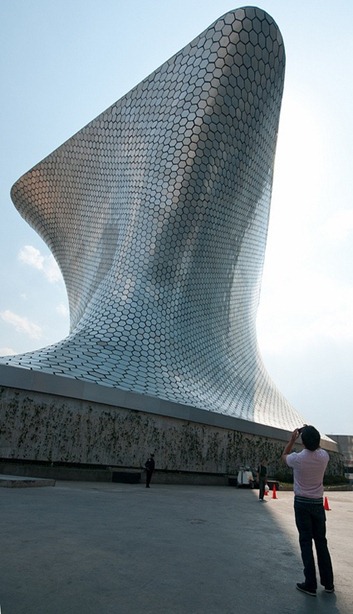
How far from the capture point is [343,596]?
2.92 metres

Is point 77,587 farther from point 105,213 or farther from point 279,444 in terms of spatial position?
point 105,213

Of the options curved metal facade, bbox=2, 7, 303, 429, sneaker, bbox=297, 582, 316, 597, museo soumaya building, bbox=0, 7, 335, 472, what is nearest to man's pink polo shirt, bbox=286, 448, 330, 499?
sneaker, bbox=297, 582, 316, 597

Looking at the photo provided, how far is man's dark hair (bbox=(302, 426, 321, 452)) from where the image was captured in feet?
11.0

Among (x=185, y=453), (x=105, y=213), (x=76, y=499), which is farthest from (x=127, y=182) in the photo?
(x=76, y=499)

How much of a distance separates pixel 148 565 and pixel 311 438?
1.53m

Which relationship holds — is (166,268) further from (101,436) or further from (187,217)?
(101,436)

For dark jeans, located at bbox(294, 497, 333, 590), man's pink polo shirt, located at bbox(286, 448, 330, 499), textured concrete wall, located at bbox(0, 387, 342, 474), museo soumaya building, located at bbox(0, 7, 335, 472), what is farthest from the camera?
museo soumaya building, located at bbox(0, 7, 335, 472)

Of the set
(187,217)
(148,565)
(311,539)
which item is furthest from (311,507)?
(187,217)

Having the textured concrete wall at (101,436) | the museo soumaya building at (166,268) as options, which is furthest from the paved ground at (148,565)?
the museo soumaya building at (166,268)

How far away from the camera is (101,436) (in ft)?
43.0

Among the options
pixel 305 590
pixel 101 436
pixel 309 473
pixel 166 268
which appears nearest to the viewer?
pixel 305 590

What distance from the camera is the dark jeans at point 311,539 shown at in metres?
2.99

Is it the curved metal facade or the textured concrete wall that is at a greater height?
the curved metal facade

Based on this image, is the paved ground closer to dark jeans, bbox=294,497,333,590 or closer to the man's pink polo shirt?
dark jeans, bbox=294,497,333,590
